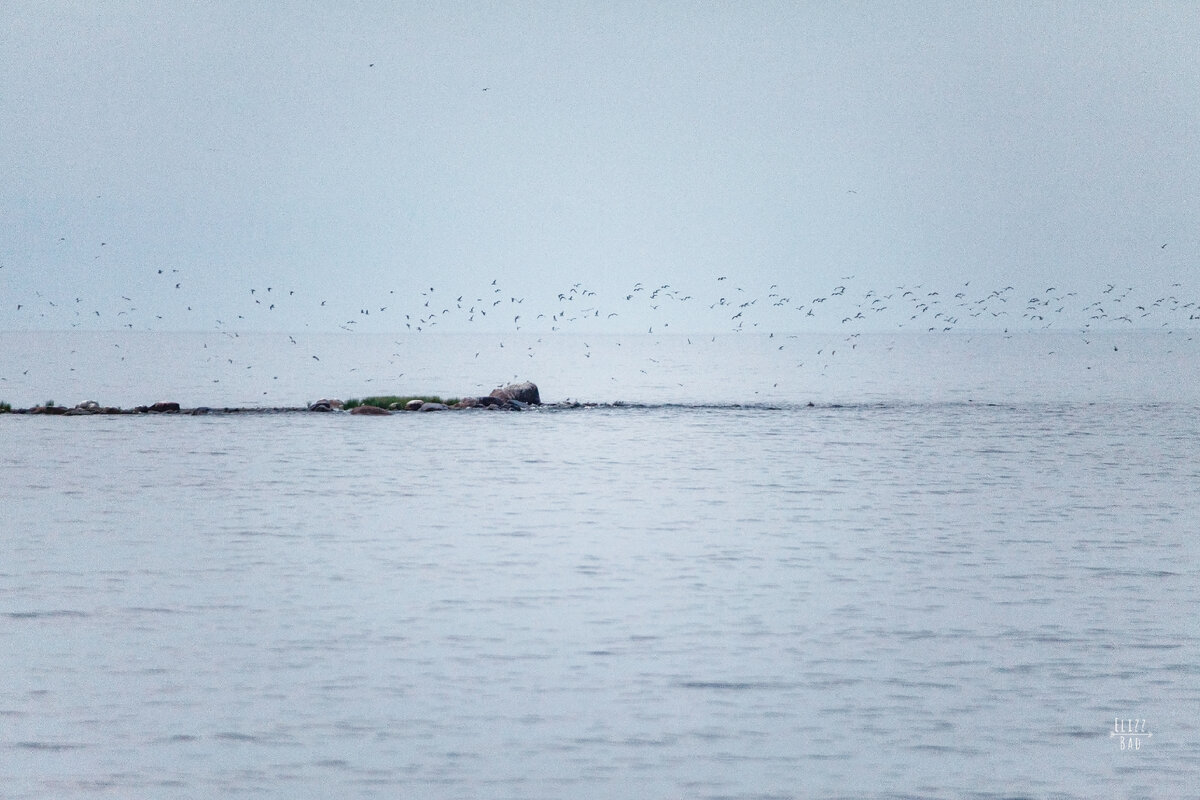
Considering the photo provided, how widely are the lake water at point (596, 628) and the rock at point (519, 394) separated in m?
29.4

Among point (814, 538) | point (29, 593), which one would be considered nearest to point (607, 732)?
point (29, 593)

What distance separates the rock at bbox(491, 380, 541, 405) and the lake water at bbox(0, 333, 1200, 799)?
96.4ft

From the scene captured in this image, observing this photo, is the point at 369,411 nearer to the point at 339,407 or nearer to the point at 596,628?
the point at 339,407

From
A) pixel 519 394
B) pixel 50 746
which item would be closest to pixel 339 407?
pixel 519 394

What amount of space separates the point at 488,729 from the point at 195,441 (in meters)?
43.7

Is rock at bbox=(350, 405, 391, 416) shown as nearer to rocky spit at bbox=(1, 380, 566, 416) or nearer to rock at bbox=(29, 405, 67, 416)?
rocky spit at bbox=(1, 380, 566, 416)

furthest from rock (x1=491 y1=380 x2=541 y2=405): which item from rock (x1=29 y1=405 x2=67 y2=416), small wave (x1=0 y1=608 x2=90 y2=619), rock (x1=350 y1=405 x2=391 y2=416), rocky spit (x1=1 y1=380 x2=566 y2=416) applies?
small wave (x1=0 y1=608 x2=90 y2=619)

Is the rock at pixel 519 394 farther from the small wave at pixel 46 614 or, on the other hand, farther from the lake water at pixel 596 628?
the small wave at pixel 46 614

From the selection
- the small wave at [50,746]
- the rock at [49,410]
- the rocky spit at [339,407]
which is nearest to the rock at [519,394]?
the rocky spit at [339,407]

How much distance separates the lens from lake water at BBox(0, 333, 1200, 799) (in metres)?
13.3

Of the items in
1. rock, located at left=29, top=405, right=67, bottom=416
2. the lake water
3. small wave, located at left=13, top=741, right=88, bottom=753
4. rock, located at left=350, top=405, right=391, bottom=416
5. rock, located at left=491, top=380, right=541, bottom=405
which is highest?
small wave, located at left=13, top=741, right=88, bottom=753

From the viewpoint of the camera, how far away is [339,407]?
74188 millimetres

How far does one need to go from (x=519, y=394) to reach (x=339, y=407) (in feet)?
35.5

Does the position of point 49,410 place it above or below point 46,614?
below
